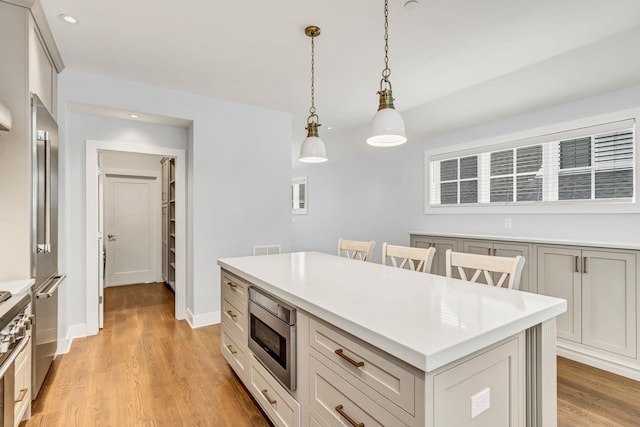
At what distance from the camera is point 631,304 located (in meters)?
A: 2.44

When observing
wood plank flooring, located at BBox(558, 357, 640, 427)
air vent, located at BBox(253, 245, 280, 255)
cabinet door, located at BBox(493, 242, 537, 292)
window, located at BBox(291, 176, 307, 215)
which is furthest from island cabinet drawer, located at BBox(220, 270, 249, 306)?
window, located at BBox(291, 176, 307, 215)

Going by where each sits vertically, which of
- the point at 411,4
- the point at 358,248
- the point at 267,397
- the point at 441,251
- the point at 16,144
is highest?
the point at 411,4

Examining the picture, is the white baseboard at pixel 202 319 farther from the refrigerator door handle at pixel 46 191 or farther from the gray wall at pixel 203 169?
the refrigerator door handle at pixel 46 191

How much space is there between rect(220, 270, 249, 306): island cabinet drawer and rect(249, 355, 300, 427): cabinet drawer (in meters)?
0.39

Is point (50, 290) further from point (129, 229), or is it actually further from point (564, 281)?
point (564, 281)

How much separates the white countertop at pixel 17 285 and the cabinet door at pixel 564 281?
3.80m

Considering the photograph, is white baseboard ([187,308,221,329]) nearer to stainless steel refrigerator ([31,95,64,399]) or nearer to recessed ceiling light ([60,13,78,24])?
stainless steel refrigerator ([31,95,64,399])

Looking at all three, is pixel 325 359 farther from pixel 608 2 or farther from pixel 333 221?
pixel 333 221

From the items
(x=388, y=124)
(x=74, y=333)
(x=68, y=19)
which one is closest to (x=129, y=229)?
(x=74, y=333)

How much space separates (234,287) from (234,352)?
1.60ft

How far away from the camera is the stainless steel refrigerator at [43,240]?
2.01 metres

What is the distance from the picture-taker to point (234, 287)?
2.29 meters

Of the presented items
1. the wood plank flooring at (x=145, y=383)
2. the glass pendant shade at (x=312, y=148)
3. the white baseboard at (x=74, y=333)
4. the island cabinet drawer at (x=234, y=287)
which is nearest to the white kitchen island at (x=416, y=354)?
the island cabinet drawer at (x=234, y=287)

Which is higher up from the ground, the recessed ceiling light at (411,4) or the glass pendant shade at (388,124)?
the recessed ceiling light at (411,4)
